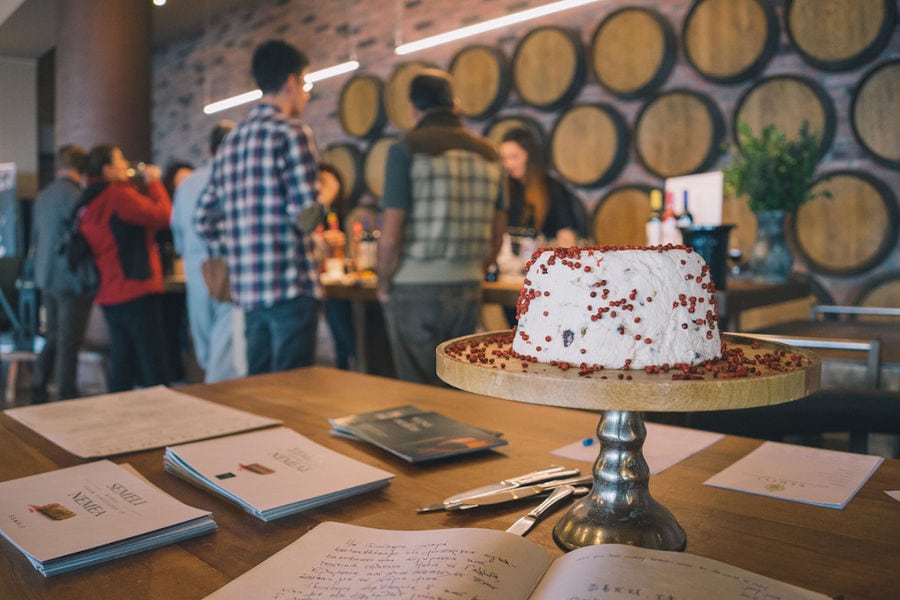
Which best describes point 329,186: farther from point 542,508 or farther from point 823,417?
point 542,508

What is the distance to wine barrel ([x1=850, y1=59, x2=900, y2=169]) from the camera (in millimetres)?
3652

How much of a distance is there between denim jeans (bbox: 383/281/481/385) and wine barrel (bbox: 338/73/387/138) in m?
3.50

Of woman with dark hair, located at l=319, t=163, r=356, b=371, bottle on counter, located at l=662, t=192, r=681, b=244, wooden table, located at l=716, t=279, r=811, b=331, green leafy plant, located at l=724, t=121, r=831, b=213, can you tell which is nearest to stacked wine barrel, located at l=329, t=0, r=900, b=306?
green leafy plant, located at l=724, t=121, r=831, b=213

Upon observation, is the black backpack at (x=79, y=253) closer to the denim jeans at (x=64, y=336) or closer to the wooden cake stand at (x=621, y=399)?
the denim jeans at (x=64, y=336)

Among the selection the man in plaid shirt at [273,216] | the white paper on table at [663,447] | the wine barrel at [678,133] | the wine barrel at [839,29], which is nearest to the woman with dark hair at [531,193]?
the wine barrel at [678,133]

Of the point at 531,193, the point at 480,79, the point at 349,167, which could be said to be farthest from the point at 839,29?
the point at 349,167

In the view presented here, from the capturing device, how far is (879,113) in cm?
371

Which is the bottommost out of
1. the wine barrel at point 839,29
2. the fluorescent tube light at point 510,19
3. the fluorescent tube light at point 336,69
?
the wine barrel at point 839,29

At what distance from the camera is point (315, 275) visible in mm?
2830

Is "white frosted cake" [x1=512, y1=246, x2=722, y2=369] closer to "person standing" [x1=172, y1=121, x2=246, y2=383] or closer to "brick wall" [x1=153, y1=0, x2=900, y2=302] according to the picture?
"person standing" [x1=172, y1=121, x2=246, y2=383]

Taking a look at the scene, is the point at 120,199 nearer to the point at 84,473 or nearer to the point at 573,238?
the point at 573,238

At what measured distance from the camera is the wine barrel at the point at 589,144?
4629mm

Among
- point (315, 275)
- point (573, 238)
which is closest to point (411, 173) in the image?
point (315, 275)

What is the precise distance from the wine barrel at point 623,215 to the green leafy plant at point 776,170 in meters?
1.39
